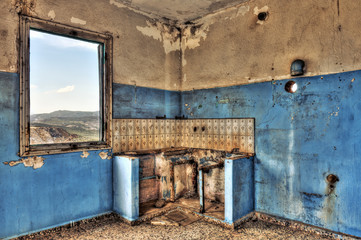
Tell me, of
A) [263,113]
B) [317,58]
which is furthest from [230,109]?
[317,58]

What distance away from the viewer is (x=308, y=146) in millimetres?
2357

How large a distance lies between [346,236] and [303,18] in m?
2.18

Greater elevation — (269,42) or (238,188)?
(269,42)

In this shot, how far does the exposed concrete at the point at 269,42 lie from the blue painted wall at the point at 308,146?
158mm

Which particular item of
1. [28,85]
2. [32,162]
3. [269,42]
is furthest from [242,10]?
[32,162]

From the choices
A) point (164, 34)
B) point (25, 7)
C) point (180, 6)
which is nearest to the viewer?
point (25, 7)

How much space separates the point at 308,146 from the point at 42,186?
2716 mm

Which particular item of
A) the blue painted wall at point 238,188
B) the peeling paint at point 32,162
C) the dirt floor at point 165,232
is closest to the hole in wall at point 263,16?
the blue painted wall at point 238,188

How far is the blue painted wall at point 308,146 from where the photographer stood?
2.12 meters

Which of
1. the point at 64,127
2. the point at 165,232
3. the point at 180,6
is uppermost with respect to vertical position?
the point at 180,6

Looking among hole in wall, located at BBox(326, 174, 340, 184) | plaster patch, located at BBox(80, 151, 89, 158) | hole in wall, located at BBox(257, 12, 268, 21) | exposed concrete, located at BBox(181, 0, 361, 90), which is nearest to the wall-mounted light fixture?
exposed concrete, located at BBox(181, 0, 361, 90)

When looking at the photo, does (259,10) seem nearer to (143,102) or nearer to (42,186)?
(143,102)

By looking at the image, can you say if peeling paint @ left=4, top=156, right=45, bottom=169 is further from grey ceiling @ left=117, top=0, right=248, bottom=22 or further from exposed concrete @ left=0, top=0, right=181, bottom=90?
grey ceiling @ left=117, top=0, right=248, bottom=22

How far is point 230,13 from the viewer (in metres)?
2.99
